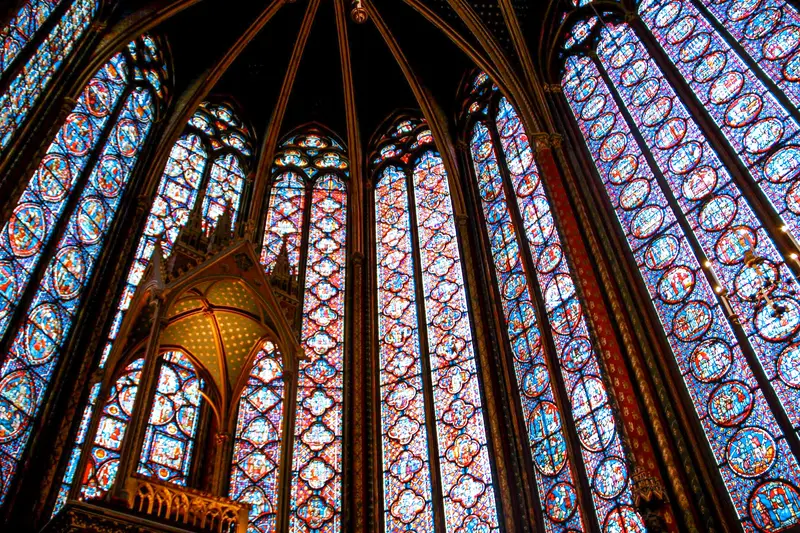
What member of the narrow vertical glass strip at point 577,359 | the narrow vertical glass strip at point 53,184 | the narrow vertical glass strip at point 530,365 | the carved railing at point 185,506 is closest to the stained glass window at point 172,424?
the narrow vertical glass strip at point 53,184

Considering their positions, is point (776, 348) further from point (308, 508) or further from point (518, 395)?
point (308, 508)

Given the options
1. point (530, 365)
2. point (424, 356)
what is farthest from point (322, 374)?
point (530, 365)

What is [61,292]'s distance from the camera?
33.0ft

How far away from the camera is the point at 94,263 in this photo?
35.3 feet

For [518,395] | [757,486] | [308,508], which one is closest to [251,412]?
[308,508]

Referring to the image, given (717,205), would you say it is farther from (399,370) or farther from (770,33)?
(399,370)

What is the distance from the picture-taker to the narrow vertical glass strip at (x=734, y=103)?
8844 millimetres

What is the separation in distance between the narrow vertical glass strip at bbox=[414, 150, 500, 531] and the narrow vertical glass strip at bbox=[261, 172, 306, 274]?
6.86 feet

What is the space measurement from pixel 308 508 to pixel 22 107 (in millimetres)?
6180

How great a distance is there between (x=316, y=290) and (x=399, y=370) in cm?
213

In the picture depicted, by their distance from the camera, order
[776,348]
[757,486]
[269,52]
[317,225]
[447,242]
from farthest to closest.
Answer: [269,52]
[317,225]
[447,242]
[776,348]
[757,486]

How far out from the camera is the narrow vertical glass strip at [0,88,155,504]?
8766 mm

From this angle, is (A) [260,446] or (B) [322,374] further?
(B) [322,374]

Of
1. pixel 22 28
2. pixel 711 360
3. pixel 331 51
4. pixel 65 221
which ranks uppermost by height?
pixel 331 51
